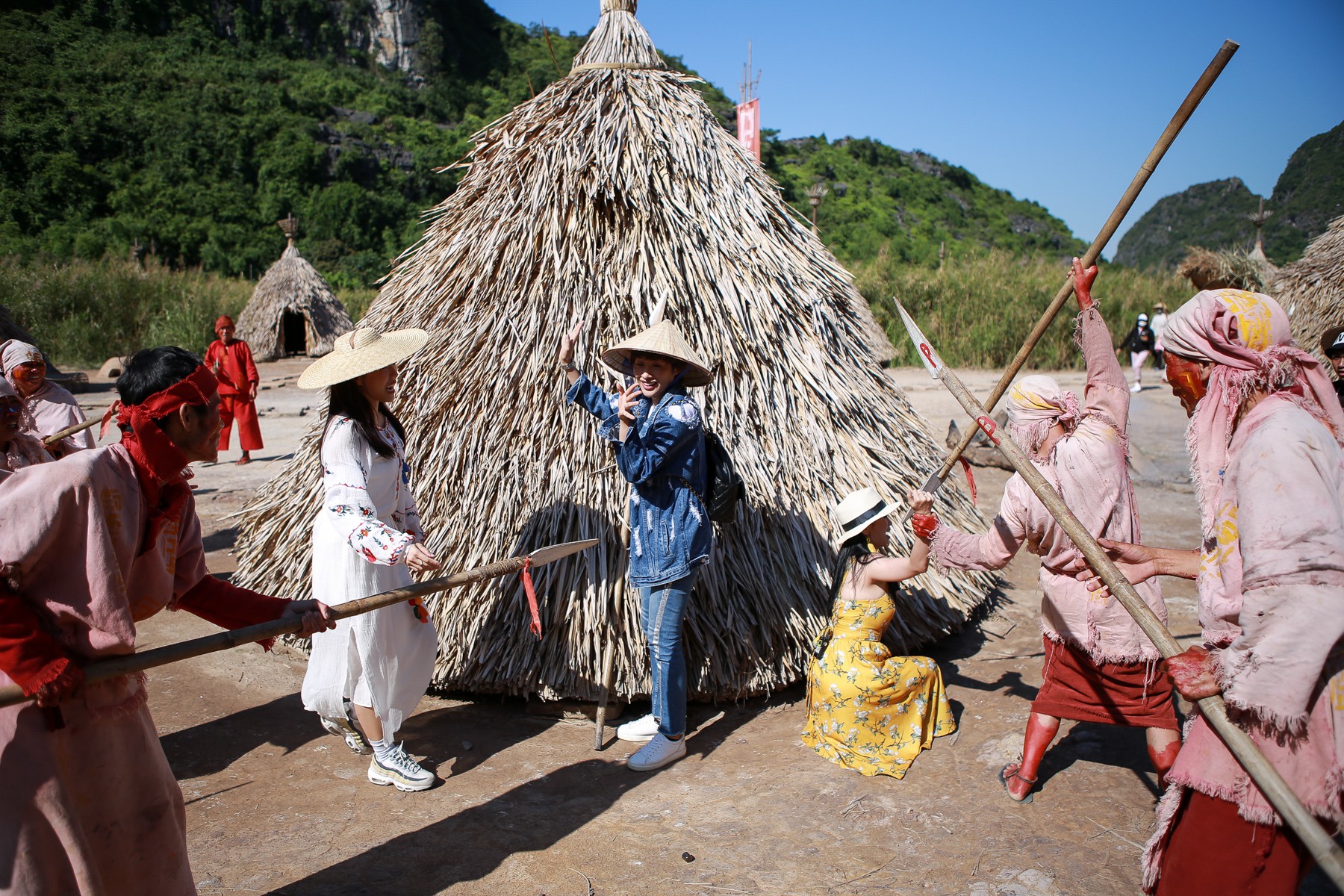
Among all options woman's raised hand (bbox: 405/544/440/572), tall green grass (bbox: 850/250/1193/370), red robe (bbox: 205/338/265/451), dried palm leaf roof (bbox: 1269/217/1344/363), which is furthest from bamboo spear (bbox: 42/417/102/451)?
tall green grass (bbox: 850/250/1193/370)

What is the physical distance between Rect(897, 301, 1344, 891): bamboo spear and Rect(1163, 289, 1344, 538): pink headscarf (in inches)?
9.1

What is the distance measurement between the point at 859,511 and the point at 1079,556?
827 millimetres

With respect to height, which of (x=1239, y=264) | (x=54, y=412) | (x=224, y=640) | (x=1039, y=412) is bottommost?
(x=224, y=640)

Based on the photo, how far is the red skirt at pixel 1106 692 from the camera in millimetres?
2830

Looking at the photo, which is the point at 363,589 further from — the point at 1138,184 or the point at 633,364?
the point at 1138,184

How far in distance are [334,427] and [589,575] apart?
1.39 metres

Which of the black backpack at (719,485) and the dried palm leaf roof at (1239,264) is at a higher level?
the dried palm leaf roof at (1239,264)

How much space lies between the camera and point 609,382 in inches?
153

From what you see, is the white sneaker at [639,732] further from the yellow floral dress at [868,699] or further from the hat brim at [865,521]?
the hat brim at [865,521]

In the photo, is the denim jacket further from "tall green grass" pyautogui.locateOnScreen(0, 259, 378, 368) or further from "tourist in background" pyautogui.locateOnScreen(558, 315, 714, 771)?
"tall green grass" pyautogui.locateOnScreen(0, 259, 378, 368)

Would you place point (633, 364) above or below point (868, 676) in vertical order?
above

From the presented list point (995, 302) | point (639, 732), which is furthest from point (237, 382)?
point (995, 302)

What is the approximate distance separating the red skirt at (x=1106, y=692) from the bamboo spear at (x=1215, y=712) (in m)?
1.01

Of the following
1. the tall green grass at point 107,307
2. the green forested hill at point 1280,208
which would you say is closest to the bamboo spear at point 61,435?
the green forested hill at point 1280,208
